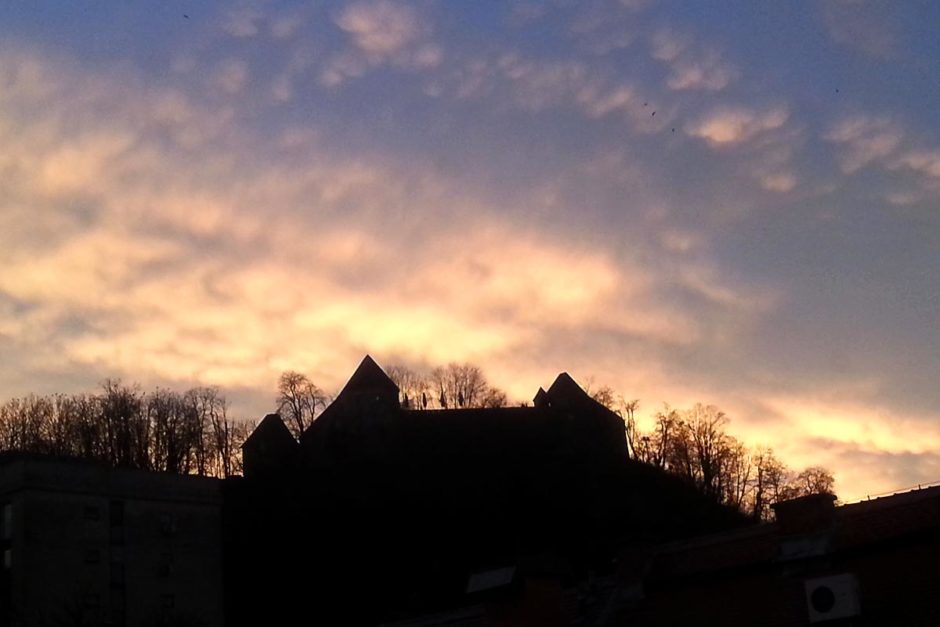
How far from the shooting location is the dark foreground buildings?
17.6 meters

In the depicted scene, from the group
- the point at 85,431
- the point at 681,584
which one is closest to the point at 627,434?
the point at 85,431

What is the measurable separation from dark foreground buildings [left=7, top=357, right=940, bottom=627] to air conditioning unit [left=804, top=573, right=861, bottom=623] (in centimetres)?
2

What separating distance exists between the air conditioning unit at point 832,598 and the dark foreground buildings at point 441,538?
0.02 meters

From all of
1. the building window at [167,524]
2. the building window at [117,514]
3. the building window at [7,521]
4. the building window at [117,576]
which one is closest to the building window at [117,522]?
the building window at [117,514]

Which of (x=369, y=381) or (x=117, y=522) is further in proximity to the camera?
(x=369, y=381)

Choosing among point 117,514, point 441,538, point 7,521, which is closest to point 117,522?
point 117,514

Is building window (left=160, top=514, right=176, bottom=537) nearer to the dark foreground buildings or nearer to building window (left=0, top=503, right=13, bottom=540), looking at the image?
the dark foreground buildings

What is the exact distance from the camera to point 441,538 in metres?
90.3

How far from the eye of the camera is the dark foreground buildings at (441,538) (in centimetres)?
1761

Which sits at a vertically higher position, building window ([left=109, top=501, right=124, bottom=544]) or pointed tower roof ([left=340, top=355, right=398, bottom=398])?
pointed tower roof ([left=340, top=355, right=398, bottom=398])

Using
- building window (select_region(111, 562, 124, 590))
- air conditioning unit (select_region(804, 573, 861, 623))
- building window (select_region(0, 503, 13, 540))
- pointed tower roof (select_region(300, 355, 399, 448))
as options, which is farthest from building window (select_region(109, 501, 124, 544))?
air conditioning unit (select_region(804, 573, 861, 623))

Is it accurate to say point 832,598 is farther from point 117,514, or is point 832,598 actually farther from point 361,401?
point 361,401

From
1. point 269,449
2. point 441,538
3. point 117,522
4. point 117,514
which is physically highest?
point 269,449

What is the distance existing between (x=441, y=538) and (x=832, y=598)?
74.6 m
